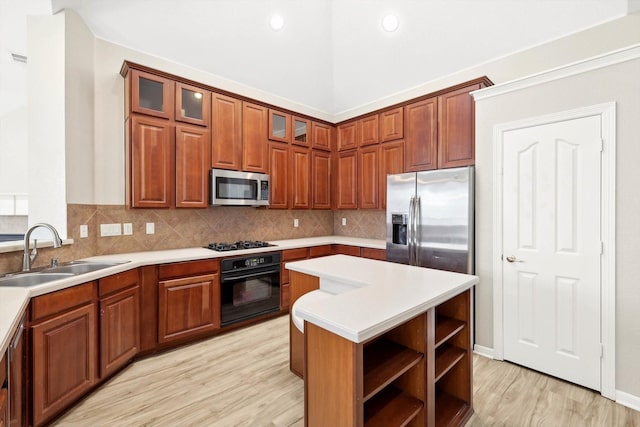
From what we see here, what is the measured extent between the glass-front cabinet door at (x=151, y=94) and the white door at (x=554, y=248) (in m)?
3.28

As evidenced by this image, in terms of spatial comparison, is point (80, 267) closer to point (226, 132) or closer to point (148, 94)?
point (148, 94)

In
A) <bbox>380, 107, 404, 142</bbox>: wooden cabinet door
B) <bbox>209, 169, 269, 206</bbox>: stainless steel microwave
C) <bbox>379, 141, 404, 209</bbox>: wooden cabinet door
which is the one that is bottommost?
<bbox>209, 169, 269, 206</bbox>: stainless steel microwave

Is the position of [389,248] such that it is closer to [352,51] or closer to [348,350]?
[348,350]

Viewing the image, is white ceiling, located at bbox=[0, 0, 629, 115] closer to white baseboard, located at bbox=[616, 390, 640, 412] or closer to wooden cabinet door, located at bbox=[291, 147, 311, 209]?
wooden cabinet door, located at bbox=[291, 147, 311, 209]

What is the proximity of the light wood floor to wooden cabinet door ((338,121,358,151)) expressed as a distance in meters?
3.05

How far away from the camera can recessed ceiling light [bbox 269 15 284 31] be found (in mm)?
3308

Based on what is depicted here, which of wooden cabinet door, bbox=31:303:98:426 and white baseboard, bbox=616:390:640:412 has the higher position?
wooden cabinet door, bbox=31:303:98:426

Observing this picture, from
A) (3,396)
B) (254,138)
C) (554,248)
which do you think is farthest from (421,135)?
(3,396)

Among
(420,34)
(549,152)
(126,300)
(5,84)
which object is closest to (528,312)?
(549,152)

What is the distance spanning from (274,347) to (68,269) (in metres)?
1.88

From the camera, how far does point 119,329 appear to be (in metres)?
2.33

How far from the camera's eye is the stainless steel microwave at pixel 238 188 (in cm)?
325

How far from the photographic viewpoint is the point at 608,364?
2090mm

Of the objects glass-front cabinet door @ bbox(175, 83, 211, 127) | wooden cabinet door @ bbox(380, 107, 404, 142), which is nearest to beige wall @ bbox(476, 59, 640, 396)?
wooden cabinet door @ bbox(380, 107, 404, 142)
